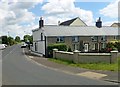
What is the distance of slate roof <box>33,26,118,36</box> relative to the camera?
46250mm

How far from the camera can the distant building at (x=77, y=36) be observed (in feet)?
148

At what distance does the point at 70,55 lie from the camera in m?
28.6

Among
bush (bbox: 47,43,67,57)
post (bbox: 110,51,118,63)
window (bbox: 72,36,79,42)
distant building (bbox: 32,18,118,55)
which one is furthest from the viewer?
window (bbox: 72,36,79,42)

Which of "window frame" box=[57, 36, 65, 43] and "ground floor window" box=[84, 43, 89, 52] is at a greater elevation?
"window frame" box=[57, 36, 65, 43]

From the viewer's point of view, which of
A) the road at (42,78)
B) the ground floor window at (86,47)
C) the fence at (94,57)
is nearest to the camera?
the road at (42,78)

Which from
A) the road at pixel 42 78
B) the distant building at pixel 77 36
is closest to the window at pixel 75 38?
the distant building at pixel 77 36

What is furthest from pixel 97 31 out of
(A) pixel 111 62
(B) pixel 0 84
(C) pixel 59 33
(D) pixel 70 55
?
(B) pixel 0 84

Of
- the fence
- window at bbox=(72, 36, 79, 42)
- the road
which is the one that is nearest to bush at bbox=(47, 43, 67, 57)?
window at bbox=(72, 36, 79, 42)

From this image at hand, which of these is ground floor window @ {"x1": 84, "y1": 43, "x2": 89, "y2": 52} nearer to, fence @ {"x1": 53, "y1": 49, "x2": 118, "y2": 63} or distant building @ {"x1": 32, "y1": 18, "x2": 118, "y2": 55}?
distant building @ {"x1": 32, "y1": 18, "x2": 118, "y2": 55}

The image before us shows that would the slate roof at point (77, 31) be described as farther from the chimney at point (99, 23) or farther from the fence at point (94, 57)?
the fence at point (94, 57)

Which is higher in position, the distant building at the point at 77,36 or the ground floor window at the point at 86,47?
the distant building at the point at 77,36

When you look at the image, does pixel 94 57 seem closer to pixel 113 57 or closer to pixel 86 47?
pixel 113 57

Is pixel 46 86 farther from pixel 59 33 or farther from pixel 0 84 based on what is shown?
pixel 59 33

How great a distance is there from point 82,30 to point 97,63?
26.2 m
